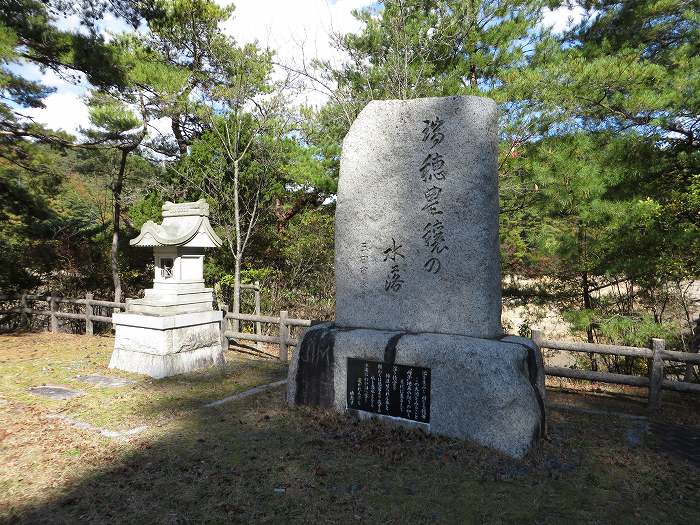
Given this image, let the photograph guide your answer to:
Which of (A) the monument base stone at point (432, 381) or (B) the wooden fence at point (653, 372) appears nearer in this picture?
(A) the monument base stone at point (432, 381)

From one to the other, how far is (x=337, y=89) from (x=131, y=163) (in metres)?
8.50

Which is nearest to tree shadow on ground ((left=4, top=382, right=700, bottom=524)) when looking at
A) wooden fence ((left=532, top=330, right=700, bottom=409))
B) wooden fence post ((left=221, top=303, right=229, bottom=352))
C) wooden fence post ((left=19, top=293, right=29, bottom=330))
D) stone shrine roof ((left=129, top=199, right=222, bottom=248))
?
wooden fence ((left=532, top=330, right=700, bottom=409))

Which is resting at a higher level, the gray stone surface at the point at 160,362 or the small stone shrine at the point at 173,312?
the small stone shrine at the point at 173,312

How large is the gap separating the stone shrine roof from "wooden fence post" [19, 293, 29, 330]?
22.6 ft

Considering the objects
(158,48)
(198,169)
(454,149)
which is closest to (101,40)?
(198,169)

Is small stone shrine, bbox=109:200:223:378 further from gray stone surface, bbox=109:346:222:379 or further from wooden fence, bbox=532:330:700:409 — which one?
wooden fence, bbox=532:330:700:409

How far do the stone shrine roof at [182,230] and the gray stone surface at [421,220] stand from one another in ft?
10.3

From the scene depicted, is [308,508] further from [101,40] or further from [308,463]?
[101,40]

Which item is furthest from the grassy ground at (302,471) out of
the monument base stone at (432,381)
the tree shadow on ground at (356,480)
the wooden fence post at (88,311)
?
the wooden fence post at (88,311)

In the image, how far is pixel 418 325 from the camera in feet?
16.3

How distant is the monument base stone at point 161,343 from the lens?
7020mm

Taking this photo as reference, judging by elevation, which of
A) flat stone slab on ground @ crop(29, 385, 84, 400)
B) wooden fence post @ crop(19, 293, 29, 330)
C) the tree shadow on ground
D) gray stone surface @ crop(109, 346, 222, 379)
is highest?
wooden fence post @ crop(19, 293, 29, 330)

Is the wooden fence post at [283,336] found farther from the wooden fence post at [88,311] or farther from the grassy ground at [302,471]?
the wooden fence post at [88,311]

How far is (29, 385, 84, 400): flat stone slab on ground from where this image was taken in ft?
19.6
